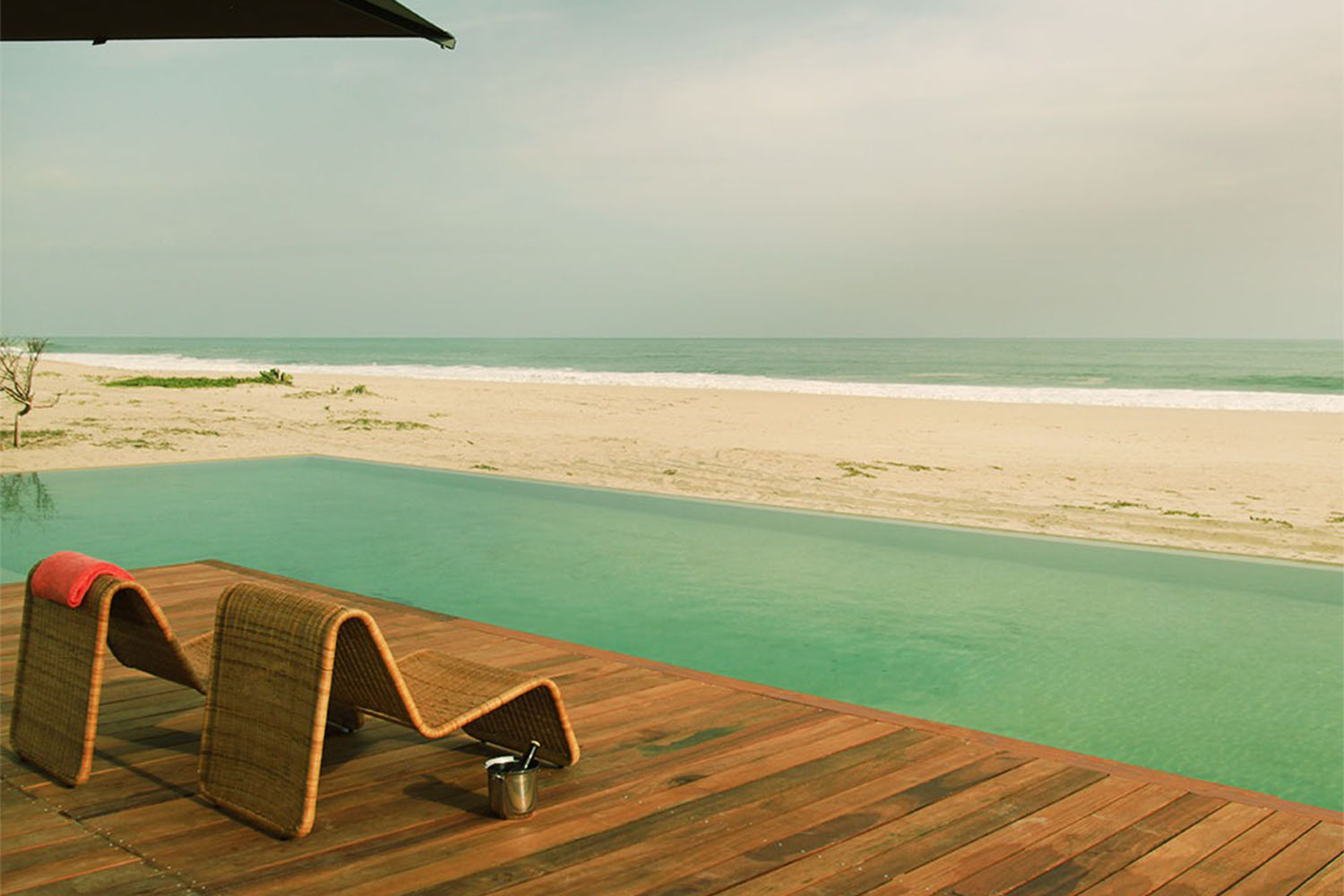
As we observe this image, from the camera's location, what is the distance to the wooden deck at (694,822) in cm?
226

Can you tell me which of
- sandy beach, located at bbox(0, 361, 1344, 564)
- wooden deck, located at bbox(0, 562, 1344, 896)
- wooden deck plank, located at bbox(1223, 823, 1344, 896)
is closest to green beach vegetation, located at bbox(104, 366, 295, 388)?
sandy beach, located at bbox(0, 361, 1344, 564)

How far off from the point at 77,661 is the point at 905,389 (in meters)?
27.8

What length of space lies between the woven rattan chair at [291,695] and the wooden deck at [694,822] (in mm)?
104

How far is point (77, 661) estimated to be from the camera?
2.73m

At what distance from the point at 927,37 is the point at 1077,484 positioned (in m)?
9.04

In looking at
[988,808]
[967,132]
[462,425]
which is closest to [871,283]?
[967,132]

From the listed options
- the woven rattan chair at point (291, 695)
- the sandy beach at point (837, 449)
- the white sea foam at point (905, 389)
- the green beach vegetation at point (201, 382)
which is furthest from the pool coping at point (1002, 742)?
the white sea foam at point (905, 389)

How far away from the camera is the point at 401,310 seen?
55.1 meters

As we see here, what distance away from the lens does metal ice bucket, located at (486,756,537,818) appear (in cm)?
255

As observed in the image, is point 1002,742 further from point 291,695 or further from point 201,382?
point 201,382

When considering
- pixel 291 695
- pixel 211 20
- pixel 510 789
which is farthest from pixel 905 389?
pixel 291 695

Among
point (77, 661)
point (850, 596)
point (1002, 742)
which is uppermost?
point (77, 661)

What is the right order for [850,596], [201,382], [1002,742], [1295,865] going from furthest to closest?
[201,382] → [850,596] → [1002,742] → [1295,865]

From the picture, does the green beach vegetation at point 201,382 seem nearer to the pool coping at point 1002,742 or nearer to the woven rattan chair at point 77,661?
the pool coping at point 1002,742
